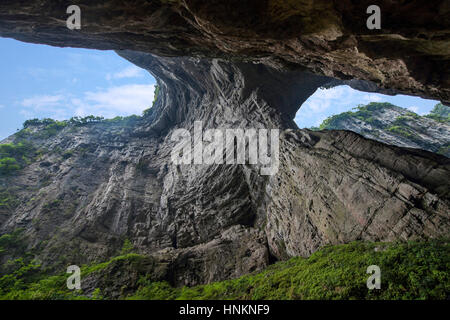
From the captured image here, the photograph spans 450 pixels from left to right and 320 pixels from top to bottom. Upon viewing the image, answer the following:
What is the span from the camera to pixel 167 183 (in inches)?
932

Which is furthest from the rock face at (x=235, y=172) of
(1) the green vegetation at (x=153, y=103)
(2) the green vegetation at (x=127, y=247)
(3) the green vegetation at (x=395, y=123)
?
(3) the green vegetation at (x=395, y=123)

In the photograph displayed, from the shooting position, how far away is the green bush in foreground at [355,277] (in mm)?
5363

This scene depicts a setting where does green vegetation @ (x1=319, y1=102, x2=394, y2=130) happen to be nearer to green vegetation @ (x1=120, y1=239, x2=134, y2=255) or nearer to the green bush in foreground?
the green bush in foreground

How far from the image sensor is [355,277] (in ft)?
20.7

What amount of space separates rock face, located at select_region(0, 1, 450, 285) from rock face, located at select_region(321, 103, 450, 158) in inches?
481

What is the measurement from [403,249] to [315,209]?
14.7 feet

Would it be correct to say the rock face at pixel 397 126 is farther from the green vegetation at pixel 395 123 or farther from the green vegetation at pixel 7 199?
the green vegetation at pixel 7 199

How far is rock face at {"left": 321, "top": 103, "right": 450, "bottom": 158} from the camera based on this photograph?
2520 centimetres

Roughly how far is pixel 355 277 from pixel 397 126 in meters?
30.4

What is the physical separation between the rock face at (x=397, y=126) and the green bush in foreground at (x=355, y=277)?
79.0ft

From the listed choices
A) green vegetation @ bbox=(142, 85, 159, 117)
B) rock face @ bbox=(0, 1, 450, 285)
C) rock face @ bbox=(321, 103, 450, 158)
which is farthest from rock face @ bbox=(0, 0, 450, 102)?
green vegetation @ bbox=(142, 85, 159, 117)

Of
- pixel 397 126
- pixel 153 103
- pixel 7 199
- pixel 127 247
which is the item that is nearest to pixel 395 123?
pixel 397 126

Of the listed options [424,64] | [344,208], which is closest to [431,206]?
[344,208]

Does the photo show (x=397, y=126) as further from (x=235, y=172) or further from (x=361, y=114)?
(x=235, y=172)
